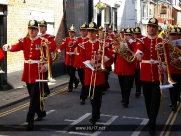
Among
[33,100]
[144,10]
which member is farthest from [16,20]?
[144,10]

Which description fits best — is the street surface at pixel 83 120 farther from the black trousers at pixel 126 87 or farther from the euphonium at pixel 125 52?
the euphonium at pixel 125 52

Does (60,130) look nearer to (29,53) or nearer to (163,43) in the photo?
(29,53)

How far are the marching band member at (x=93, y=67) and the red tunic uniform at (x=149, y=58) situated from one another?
0.78m

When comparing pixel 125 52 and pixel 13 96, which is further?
pixel 13 96

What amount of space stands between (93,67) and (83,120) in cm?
132

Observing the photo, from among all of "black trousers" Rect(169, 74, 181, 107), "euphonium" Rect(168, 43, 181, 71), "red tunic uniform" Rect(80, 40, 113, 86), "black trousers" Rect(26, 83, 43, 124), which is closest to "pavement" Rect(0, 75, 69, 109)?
"black trousers" Rect(26, 83, 43, 124)

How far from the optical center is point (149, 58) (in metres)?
7.55

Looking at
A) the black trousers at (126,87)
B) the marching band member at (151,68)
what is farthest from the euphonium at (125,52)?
the marching band member at (151,68)

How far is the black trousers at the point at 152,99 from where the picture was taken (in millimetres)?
7234

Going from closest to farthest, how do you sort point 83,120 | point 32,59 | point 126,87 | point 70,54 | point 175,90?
1. point 32,59
2. point 83,120
3. point 175,90
4. point 126,87
5. point 70,54

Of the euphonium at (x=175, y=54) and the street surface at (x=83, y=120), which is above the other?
the euphonium at (x=175, y=54)

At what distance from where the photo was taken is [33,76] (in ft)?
24.9

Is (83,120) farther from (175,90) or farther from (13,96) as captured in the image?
(13,96)

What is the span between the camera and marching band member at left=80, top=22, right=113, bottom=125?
769cm
